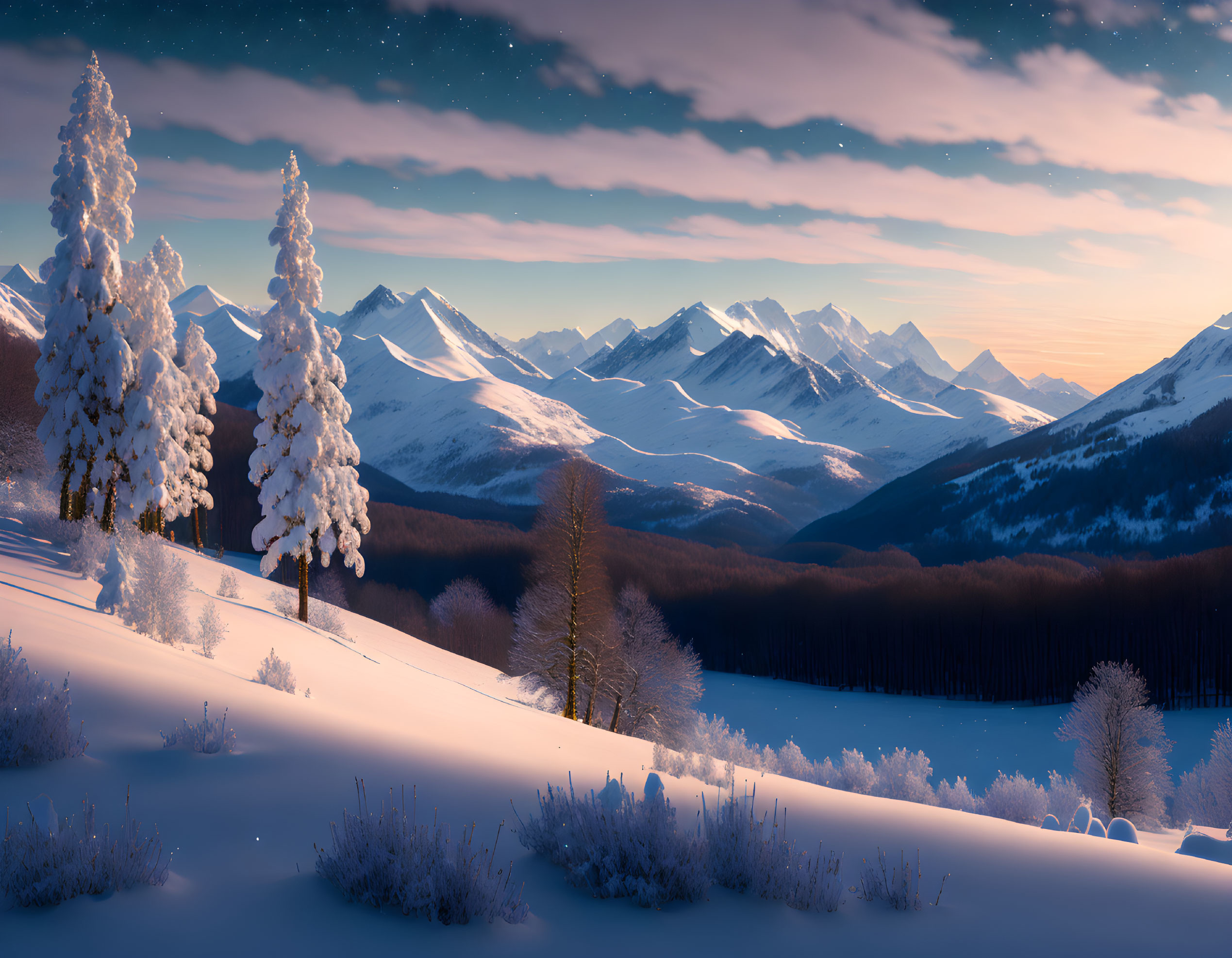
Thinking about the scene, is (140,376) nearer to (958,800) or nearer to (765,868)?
(765,868)

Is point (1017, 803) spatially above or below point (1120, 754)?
above

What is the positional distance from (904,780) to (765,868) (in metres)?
20.8

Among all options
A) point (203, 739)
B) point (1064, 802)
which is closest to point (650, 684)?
point (1064, 802)

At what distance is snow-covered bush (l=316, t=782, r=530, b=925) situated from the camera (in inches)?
165

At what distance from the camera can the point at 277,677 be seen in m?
12.3

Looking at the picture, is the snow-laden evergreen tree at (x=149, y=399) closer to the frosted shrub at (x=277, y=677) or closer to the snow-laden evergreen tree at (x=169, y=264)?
the snow-laden evergreen tree at (x=169, y=264)

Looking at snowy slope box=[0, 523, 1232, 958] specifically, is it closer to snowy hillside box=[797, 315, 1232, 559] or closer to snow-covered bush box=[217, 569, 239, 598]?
snow-covered bush box=[217, 569, 239, 598]

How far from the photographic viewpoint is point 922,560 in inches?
6870

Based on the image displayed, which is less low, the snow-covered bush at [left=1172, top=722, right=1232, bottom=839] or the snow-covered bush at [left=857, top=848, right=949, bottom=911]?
the snow-covered bush at [left=857, top=848, right=949, bottom=911]

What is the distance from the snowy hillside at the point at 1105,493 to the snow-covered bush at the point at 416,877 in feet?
A: 570

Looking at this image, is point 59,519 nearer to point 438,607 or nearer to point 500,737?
point 500,737

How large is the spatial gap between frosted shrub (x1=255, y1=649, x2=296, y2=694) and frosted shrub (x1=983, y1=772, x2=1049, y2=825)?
63.4 ft

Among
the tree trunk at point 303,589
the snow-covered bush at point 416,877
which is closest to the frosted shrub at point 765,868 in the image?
the snow-covered bush at point 416,877

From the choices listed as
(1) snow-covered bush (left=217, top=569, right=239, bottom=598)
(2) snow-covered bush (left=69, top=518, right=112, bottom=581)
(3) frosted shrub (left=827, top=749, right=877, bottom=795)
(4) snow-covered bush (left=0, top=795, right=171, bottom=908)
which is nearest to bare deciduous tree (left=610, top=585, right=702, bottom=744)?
(3) frosted shrub (left=827, top=749, right=877, bottom=795)
